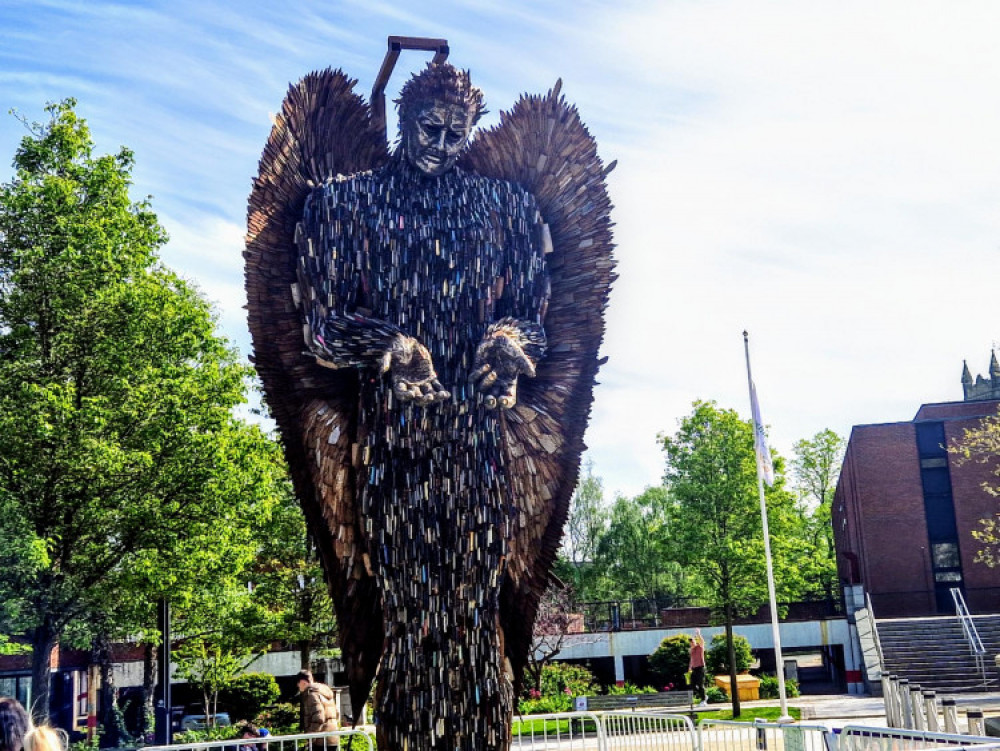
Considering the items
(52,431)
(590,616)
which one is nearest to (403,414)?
(52,431)

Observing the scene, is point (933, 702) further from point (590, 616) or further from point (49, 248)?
point (590, 616)

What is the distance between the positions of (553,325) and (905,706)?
33.3 feet

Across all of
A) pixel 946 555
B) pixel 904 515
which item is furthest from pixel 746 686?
pixel 946 555

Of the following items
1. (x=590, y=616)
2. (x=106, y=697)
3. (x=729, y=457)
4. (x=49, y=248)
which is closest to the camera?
(x=49, y=248)

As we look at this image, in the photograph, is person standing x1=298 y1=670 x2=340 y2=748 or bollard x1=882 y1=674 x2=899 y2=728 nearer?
person standing x1=298 y1=670 x2=340 y2=748

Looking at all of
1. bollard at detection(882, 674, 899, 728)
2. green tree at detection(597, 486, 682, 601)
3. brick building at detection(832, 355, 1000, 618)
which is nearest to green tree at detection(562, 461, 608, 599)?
green tree at detection(597, 486, 682, 601)

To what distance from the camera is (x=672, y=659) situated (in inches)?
1153

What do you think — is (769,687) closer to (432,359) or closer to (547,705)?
(547,705)

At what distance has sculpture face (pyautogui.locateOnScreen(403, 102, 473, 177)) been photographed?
6.79 metres

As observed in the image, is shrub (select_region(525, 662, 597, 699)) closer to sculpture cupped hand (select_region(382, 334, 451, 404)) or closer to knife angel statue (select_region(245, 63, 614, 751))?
knife angel statue (select_region(245, 63, 614, 751))

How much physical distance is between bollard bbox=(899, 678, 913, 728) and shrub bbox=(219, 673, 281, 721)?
51.8ft

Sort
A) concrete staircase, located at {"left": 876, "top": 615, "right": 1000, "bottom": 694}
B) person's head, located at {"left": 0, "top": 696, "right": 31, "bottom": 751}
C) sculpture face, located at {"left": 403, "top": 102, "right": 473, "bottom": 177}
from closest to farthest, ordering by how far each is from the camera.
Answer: person's head, located at {"left": 0, "top": 696, "right": 31, "bottom": 751} → sculpture face, located at {"left": 403, "top": 102, "right": 473, "bottom": 177} → concrete staircase, located at {"left": 876, "top": 615, "right": 1000, "bottom": 694}

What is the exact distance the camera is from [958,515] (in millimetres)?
32812

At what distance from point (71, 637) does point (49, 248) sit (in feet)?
21.4
